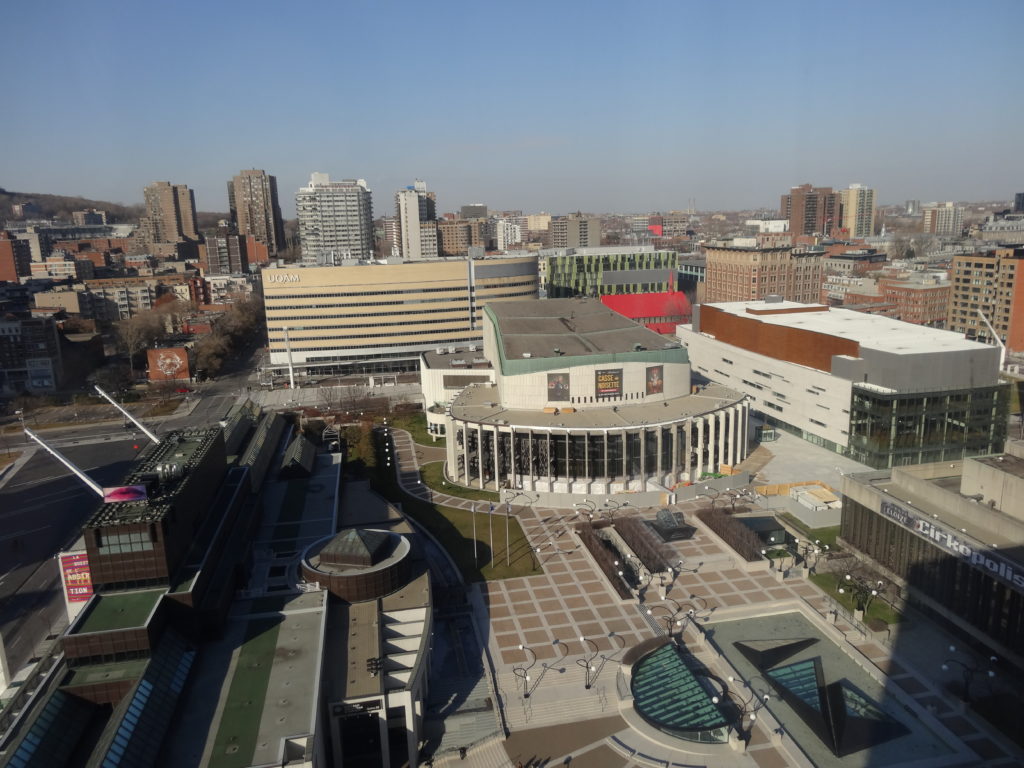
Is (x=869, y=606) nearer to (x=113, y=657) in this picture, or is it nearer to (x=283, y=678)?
(x=283, y=678)

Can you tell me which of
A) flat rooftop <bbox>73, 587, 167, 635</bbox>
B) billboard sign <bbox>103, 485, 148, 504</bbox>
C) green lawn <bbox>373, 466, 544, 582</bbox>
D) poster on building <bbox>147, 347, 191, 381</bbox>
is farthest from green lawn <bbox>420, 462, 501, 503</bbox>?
poster on building <bbox>147, 347, 191, 381</bbox>

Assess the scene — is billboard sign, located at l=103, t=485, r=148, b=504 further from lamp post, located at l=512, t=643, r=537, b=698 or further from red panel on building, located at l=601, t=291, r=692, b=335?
red panel on building, located at l=601, t=291, r=692, b=335

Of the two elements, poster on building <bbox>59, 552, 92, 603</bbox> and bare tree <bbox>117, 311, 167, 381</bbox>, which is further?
bare tree <bbox>117, 311, 167, 381</bbox>

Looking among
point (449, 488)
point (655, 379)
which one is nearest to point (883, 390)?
point (655, 379)

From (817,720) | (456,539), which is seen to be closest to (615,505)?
(456,539)

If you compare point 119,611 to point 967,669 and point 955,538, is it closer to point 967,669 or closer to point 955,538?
point 967,669

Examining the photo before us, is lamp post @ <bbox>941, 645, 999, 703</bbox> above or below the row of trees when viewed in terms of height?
below
